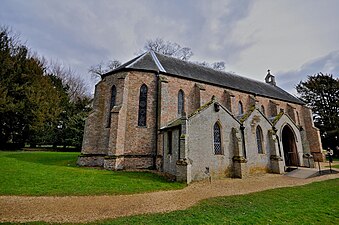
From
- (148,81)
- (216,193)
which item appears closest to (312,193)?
(216,193)

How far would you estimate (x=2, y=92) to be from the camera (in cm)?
2403

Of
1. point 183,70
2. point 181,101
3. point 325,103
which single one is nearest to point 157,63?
point 183,70

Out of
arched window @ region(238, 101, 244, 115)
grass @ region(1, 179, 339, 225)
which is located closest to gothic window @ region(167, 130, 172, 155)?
grass @ region(1, 179, 339, 225)

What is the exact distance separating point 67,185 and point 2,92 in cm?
2268

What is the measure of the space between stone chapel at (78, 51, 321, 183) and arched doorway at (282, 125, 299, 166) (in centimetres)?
9

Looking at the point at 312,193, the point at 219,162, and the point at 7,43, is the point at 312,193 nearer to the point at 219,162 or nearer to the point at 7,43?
the point at 219,162

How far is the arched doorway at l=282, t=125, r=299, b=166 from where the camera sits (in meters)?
18.9

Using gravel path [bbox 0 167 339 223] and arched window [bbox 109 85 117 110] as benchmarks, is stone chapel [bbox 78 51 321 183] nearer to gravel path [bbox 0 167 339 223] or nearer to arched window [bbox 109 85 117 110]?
arched window [bbox 109 85 117 110]

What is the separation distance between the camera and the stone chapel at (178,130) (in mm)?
13414

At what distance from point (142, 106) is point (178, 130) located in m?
5.20

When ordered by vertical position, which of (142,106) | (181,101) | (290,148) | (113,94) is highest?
(113,94)

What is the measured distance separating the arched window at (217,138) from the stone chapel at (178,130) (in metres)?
0.03

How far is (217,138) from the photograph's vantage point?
14.3m

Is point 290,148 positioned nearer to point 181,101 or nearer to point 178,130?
point 181,101
